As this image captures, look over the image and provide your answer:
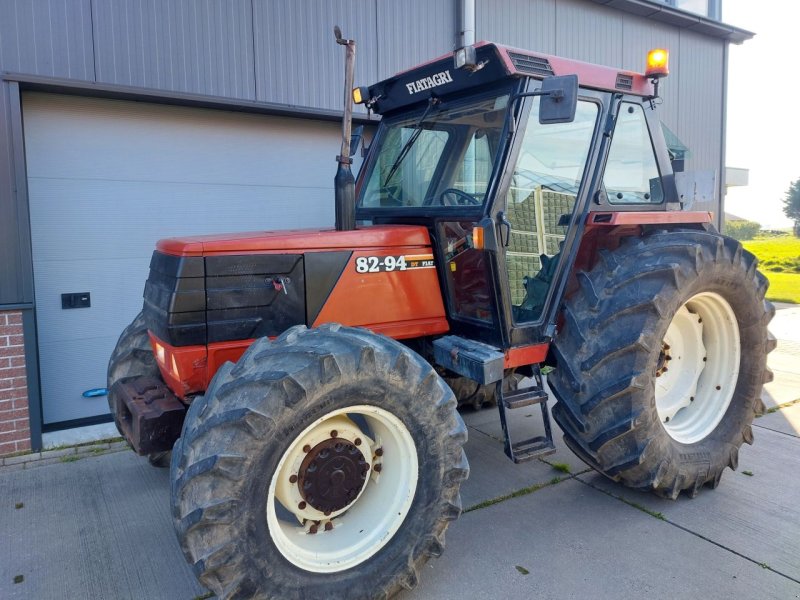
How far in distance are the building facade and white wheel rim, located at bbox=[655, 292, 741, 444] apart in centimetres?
339

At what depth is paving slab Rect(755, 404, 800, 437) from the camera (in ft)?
15.3

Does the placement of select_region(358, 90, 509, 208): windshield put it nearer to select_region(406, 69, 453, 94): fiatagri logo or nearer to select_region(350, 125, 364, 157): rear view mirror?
select_region(406, 69, 453, 94): fiatagri logo

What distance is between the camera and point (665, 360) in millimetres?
3748

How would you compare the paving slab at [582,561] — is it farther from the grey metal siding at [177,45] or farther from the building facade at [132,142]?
the grey metal siding at [177,45]

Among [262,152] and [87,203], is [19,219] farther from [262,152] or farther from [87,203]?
[262,152]

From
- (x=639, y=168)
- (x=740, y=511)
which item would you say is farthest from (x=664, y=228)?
(x=740, y=511)

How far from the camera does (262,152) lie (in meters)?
5.48

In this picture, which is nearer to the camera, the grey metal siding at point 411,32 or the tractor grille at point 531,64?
the tractor grille at point 531,64

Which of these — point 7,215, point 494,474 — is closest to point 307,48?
point 7,215

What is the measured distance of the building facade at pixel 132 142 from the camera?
14.0 ft

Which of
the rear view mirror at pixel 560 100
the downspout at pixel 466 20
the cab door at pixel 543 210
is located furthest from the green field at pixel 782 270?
the rear view mirror at pixel 560 100

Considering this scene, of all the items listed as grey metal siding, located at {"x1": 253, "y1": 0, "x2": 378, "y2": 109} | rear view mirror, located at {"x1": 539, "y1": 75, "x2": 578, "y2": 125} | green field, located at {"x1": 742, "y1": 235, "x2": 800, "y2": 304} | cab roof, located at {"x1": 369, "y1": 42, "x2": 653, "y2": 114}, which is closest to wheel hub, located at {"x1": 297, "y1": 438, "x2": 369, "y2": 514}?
rear view mirror, located at {"x1": 539, "y1": 75, "x2": 578, "y2": 125}

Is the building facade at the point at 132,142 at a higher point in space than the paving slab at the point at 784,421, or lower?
higher

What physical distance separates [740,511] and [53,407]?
4828 mm
